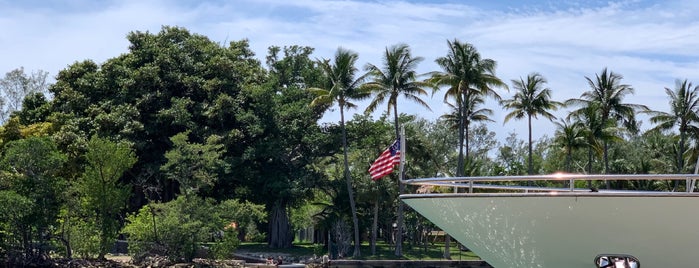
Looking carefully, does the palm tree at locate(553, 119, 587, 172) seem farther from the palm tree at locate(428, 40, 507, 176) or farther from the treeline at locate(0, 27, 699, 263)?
the palm tree at locate(428, 40, 507, 176)

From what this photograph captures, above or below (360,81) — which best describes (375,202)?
below

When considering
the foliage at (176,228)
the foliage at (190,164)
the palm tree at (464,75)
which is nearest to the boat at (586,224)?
the foliage at (176,228)

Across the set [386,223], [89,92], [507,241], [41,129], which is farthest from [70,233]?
[507,241]

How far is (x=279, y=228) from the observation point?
47.8 meters

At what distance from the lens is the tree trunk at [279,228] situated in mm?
47781

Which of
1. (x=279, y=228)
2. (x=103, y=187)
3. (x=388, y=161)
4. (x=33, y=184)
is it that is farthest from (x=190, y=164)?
(x=388, y=161)

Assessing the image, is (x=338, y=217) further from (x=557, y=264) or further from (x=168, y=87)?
(x=557, y=264)

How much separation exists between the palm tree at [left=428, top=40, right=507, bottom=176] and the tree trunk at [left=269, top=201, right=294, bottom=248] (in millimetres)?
10644

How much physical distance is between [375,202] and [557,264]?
3445 cm

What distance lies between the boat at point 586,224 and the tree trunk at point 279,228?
35004 mm

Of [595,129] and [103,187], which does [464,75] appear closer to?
[595,129]

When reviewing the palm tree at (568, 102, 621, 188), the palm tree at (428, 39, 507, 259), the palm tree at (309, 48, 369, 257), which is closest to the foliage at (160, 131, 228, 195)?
the palm tree at (309, 48, 369, 257)

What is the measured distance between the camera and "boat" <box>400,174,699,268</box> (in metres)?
11.1

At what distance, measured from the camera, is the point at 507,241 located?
509 inches
